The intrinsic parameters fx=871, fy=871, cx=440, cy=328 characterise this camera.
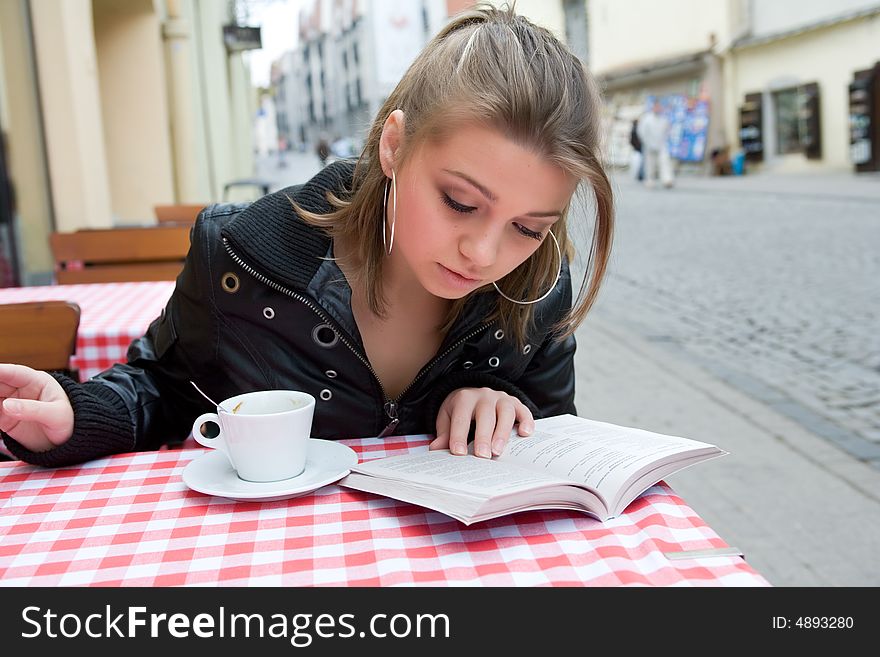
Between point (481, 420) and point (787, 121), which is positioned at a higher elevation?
point (787, 121)

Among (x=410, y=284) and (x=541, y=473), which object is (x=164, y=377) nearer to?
(x=410, y=284)

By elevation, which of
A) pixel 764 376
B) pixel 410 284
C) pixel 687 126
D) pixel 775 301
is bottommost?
pixel 764 376

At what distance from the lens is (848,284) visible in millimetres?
6770

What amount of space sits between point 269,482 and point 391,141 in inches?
25.1

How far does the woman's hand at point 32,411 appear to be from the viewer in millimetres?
1235

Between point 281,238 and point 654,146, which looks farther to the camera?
point 654,146

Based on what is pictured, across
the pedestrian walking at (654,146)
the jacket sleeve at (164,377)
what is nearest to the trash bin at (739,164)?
the pedestrian walking at (654,146)

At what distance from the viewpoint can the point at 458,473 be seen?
3.80ft

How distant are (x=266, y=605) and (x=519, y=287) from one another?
91 cm

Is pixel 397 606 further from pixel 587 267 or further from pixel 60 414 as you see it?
pixel 587 267

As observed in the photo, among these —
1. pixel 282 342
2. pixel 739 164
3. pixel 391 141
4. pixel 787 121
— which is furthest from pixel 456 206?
pixel 787 121

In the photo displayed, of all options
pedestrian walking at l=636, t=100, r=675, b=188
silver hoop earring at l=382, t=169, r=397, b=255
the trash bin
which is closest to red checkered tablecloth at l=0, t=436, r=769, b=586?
silver hoop earring at l=382, t=169, r=397, b=255

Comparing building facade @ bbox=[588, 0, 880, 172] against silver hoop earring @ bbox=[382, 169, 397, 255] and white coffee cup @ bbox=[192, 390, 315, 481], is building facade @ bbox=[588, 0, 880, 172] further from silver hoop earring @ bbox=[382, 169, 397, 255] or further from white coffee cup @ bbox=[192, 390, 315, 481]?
white coffee cup @ bbox=[192, 390, 315, 481]

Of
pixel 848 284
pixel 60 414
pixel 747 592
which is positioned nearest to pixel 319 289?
pixel 60 414
